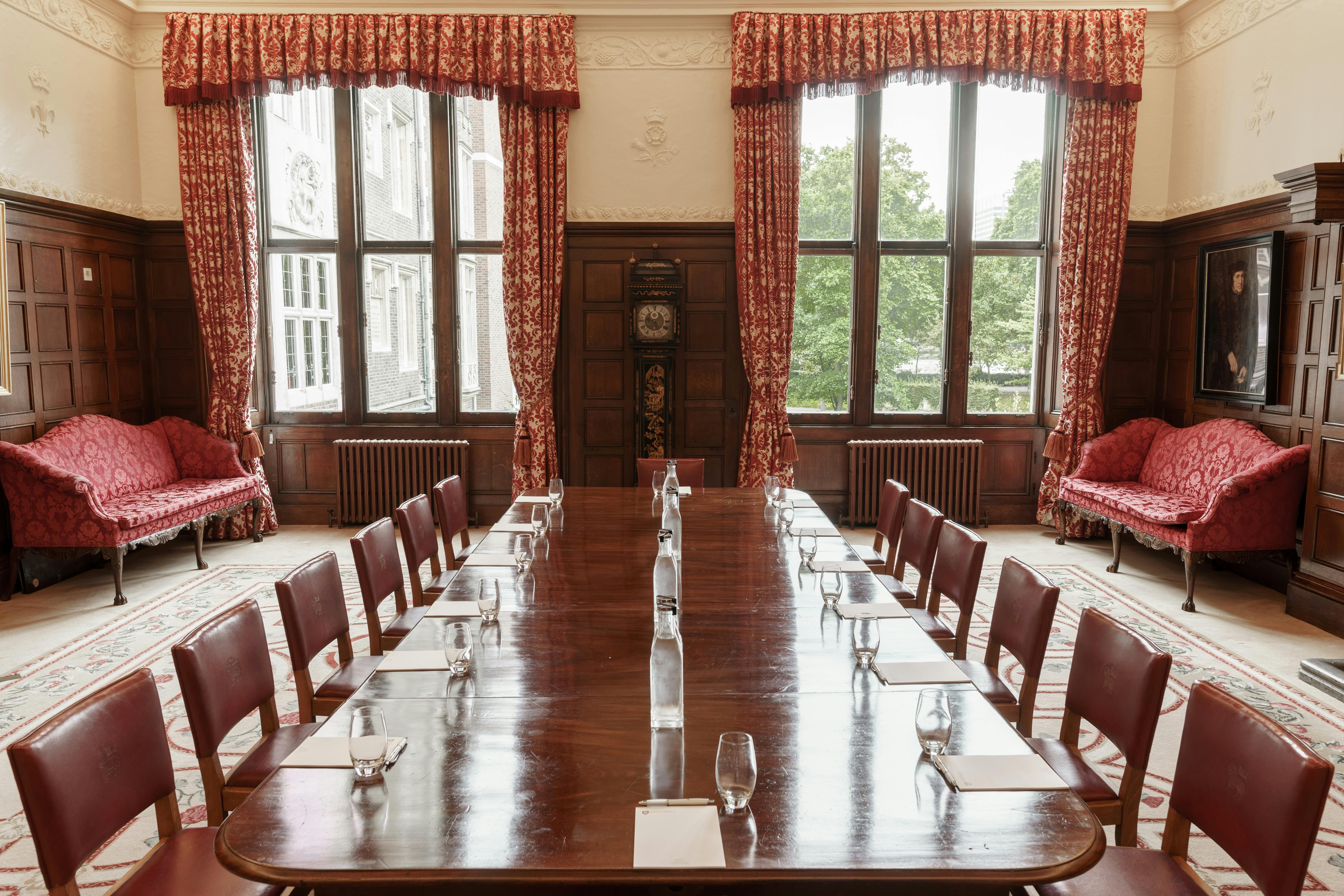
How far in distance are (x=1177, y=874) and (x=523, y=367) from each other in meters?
5.75

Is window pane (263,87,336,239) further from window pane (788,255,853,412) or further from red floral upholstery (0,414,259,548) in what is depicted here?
window pane (788,255,853,412)

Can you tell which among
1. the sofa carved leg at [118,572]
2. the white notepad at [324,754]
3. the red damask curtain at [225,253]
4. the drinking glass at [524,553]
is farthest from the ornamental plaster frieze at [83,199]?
the white notepad at [324,754]

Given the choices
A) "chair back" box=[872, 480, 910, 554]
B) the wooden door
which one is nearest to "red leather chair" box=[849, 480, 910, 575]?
"chair back" box=[872, 480, 910, 554]

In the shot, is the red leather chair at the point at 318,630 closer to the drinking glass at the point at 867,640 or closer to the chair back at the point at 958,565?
the drinking glass at the point at 867,640

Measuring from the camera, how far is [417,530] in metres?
3.76

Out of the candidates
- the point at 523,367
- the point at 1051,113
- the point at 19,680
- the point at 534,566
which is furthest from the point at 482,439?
the point at 1051,113

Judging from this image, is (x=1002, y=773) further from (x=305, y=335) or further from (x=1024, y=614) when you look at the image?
(x=305, y=335)

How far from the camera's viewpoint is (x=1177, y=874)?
1.84m

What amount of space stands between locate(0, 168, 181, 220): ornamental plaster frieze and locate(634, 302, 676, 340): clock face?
3.71 m

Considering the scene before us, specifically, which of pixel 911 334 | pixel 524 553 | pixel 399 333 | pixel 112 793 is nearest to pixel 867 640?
pixel 524 553

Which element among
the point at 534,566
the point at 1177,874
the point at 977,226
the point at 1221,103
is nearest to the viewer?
the point at 1177,874

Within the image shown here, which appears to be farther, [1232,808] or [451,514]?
[451,514]

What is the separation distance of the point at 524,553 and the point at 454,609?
0.55m

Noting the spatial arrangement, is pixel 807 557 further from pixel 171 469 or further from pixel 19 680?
pixel 171 469
